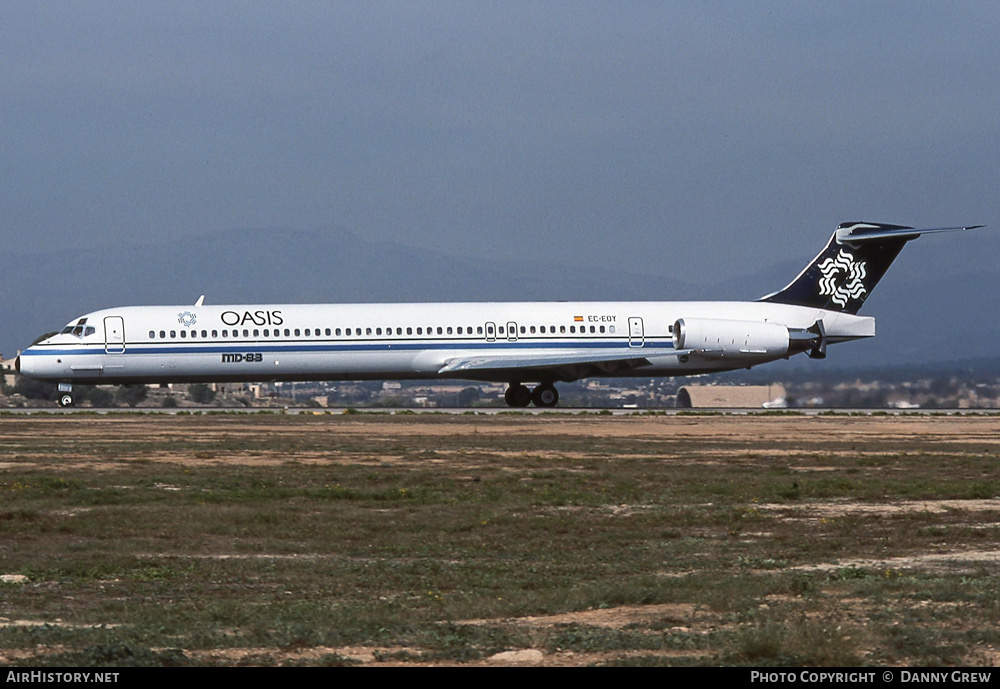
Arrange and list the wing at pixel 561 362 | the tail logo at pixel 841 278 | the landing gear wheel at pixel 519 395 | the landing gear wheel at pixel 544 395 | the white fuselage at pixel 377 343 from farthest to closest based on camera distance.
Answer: the tail logo at pixel 841 278, the landing gear wheel at pixel 519 395, the landing gear wheel at pixel 544 395, the wing at pixel 561 362, the white fuselage at pixel 377 343

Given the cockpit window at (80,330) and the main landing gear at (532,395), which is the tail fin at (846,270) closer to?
the main landing gear at (532,395)

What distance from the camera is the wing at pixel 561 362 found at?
163 feet

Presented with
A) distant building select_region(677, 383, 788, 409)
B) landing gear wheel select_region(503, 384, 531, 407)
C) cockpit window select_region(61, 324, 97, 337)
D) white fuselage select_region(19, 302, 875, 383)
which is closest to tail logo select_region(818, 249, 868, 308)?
white fuselage select_region(19, 302, 875, 383)

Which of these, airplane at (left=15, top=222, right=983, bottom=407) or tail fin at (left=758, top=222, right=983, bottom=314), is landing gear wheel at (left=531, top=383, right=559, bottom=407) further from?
tail fin at (left=758, top=222, right=983, bottom=314)

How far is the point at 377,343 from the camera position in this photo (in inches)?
1932

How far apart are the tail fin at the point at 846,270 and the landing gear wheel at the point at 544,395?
9768 mm

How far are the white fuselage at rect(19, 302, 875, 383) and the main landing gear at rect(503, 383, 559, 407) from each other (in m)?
1.26

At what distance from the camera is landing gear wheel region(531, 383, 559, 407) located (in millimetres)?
52812

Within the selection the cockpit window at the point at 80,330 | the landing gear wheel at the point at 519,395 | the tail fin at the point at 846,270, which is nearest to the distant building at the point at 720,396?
the tail fin at the point at 846,270

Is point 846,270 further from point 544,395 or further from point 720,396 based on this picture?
point 720,396

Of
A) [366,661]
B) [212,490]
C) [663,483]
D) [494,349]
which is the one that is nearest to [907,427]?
[494,349]

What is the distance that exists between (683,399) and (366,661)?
62.8 metres

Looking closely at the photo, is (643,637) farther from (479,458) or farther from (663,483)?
(479,458)

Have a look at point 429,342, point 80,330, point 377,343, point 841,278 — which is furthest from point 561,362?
point 80,330
